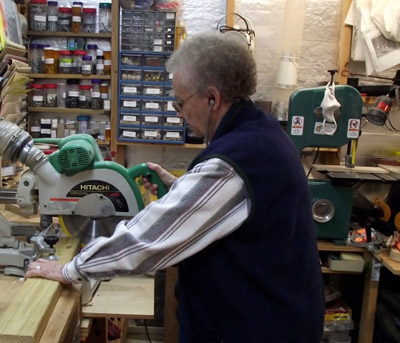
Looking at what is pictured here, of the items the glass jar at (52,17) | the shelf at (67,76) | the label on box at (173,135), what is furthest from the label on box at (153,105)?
the glass jar at (52,17)

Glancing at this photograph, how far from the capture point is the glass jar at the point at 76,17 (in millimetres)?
2701

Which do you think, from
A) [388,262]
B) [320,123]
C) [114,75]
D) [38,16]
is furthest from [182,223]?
[38,16]

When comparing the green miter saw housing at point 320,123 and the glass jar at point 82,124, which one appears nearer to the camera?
the green miter saw housing at point 320,123

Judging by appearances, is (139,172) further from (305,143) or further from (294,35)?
(294,35)

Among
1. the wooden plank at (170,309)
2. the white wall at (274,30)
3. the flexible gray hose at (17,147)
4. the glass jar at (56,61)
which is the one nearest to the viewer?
the flexible gray hose at (17,147)

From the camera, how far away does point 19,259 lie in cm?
133

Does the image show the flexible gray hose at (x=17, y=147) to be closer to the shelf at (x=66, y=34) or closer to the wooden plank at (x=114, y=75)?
the wooden plank at (x=114, y=75)

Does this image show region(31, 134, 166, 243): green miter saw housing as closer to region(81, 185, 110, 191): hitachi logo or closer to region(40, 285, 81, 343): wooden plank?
region(81, 185, 110, 191): hitachi logo

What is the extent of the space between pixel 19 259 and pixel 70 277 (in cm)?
25

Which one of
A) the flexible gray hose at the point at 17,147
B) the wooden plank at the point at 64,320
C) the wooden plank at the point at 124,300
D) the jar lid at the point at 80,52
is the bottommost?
the wooden plank at the point at 124,300

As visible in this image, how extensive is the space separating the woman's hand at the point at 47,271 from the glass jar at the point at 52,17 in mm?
1905

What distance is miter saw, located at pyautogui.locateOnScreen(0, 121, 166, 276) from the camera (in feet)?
4.59

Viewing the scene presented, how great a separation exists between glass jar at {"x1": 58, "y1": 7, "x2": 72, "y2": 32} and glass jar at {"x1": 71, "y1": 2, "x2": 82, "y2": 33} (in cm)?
2

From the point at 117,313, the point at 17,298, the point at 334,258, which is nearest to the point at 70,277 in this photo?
the point at 17,298
